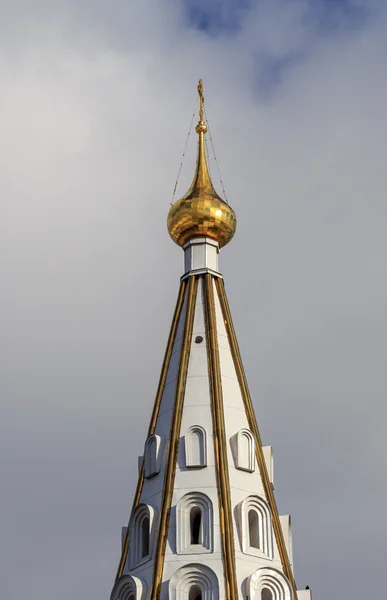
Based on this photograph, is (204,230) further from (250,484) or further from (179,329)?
(250,484)

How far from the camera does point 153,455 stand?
31.8 metres

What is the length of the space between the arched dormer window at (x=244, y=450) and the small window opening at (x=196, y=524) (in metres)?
1.20

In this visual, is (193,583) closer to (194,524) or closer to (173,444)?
(194,524)

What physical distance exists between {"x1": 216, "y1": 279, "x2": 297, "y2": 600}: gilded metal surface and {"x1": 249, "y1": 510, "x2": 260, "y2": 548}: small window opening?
37 centimetres

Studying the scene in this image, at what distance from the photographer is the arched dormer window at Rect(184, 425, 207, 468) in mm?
31266

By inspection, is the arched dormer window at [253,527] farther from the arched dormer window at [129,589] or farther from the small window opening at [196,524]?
the arched dormer window at [129,589]

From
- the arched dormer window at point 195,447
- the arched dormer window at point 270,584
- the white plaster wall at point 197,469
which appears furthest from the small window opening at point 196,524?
the arched dormer window at point 270,584

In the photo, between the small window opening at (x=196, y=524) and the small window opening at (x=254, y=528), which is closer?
the small window opening at (x=196, y=524)

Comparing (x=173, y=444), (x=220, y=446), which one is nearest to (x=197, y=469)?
(x=220, y=446)

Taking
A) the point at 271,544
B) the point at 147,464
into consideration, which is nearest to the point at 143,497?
the point at 147,464

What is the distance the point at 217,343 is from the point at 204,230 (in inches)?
111

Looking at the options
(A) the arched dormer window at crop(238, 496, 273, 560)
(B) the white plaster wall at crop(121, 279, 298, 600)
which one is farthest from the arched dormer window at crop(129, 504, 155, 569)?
(A) the arched dormer window at crop(238, 496, 273, 560)

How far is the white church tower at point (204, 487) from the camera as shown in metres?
30.0

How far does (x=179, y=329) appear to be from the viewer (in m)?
33.8
